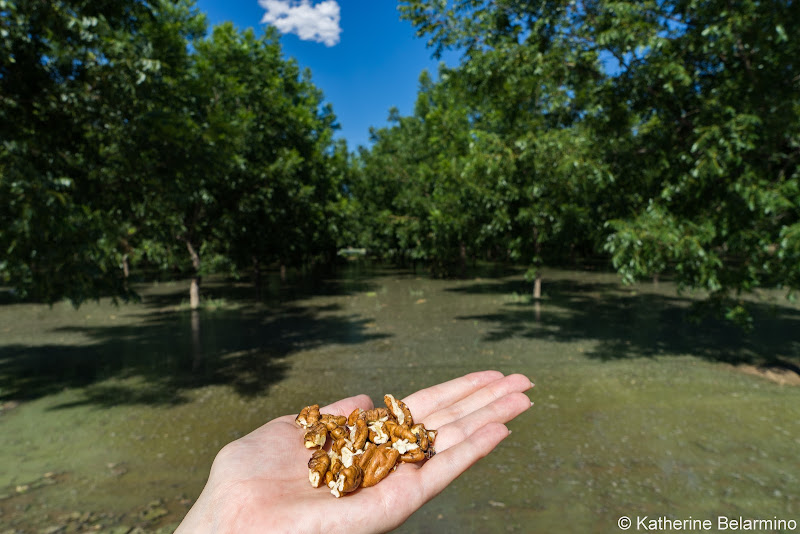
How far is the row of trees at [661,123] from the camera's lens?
7.57 m

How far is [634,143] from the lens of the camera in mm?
9672

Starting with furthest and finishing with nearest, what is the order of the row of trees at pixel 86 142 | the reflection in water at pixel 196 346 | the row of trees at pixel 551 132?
the reflection in water at pixel 196 346 < the row of trees at pixel 551 132 < the row of trees at pixel 86 142

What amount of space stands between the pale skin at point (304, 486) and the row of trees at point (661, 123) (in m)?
6.26

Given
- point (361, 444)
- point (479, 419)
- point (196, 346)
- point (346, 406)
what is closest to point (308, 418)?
point (346, 406)

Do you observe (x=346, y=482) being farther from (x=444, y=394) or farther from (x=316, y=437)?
(x=444, y=394)

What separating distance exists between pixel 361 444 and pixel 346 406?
73 cm

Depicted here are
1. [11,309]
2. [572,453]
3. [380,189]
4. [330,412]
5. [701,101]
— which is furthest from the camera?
[380,189]

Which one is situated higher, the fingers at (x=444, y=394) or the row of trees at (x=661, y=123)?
the row of trees at (x=661, y=123)

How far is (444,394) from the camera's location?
13.7 feet

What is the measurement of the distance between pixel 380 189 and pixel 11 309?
824 inches

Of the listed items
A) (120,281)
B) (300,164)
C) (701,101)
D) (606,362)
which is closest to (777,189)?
(701,101)

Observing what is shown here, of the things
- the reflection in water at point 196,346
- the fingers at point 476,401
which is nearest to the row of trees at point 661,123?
the fingers at point 476,401

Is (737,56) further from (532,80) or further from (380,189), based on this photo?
(380,189)

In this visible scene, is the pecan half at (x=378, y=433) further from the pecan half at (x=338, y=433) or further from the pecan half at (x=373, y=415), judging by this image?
the pecan half at (x=338, y=433)
